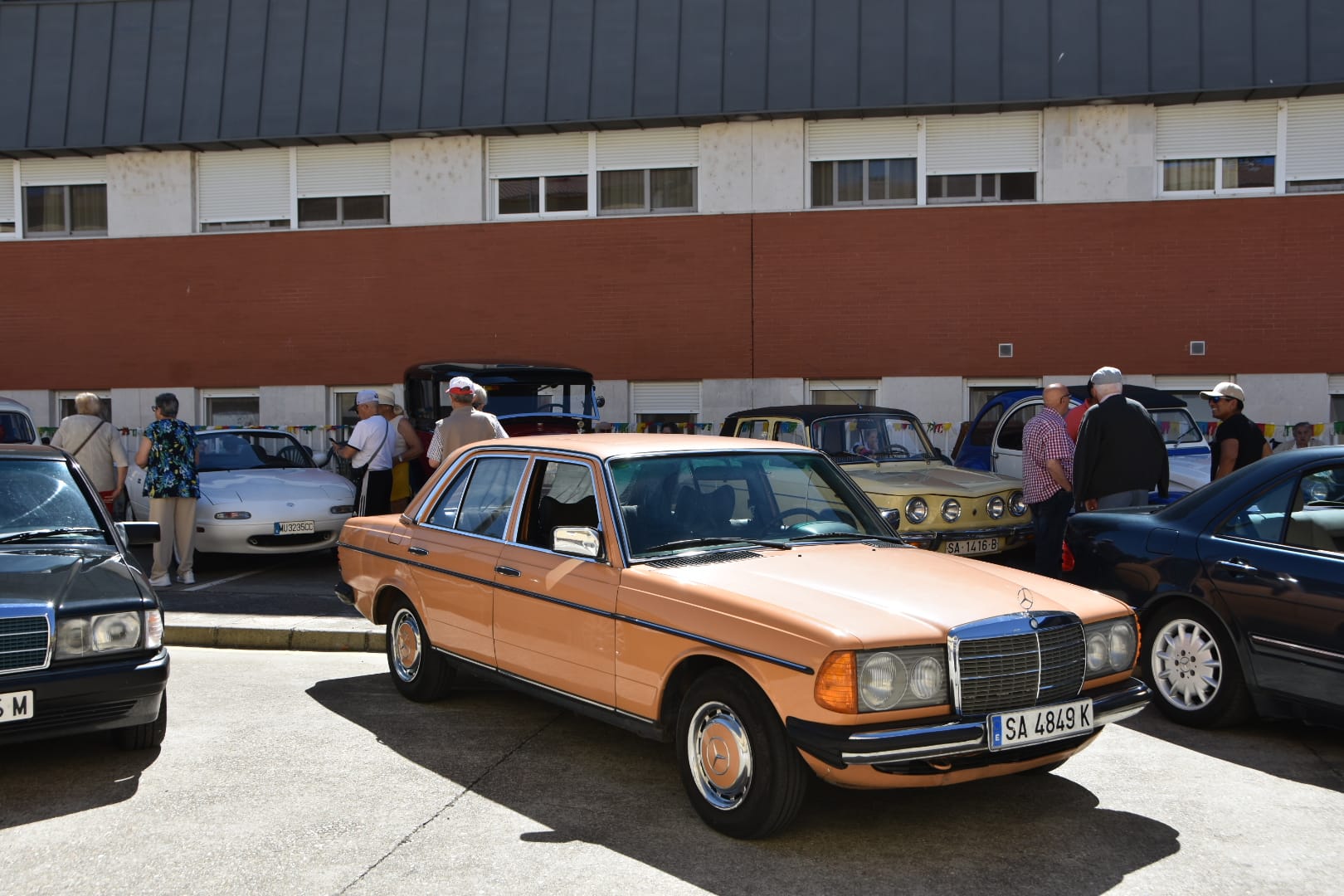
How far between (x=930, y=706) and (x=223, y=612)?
21.4 ft

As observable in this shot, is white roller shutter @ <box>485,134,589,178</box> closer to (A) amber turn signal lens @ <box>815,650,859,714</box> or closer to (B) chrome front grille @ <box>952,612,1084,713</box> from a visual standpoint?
(B) chrome front grille @ <box>952,612,1084,713</box>

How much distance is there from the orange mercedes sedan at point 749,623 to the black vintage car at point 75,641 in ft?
4.74

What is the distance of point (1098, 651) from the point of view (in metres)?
4.73

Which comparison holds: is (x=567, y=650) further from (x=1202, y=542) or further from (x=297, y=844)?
(x=1202, y=542)

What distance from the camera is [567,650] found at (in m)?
5.31

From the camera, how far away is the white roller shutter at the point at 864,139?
15898 mm

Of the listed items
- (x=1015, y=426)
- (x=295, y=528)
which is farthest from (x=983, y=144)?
(x=295, y=528)

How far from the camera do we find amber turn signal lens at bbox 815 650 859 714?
4.13 meters

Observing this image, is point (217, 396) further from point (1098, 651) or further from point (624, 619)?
point (1098, 651)

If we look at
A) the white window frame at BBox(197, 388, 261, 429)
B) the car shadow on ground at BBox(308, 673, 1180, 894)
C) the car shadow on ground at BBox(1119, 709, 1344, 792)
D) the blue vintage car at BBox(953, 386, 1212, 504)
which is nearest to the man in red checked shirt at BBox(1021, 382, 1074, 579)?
the blue vintage car at BBox(953, 386, 1212, 504)

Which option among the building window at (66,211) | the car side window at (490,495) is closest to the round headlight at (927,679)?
the car side window at (490,495)

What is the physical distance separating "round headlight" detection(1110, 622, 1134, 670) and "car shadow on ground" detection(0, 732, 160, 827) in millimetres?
4067

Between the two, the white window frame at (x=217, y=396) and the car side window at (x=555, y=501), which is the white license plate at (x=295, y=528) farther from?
the white window frame at (x=217, y=396)

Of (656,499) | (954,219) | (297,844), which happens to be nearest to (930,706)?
(656,499)
